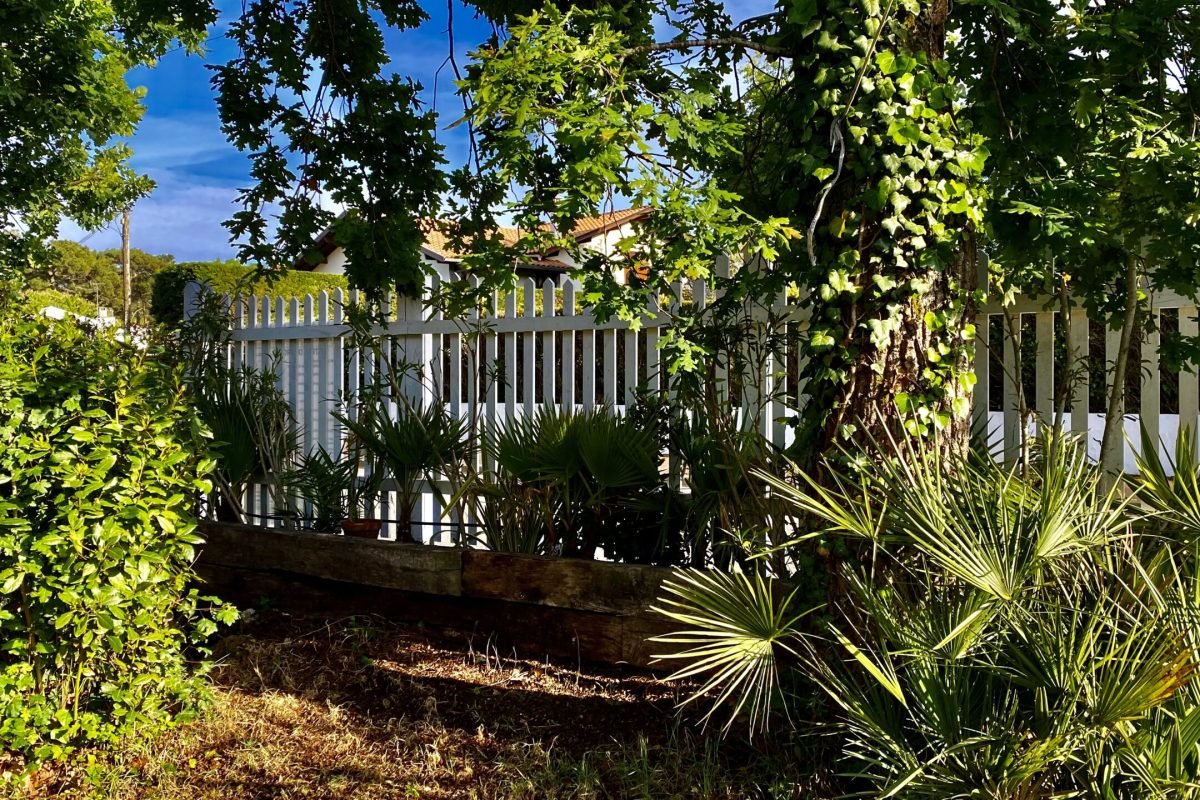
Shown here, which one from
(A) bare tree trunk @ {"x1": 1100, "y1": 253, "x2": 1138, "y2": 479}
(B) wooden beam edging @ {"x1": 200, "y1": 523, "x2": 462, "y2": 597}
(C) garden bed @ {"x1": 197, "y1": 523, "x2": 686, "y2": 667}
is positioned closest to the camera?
(A) bare tree trunk @ {"x1": 1100, "y1": 253, "x2": 1138, "y2": 479}

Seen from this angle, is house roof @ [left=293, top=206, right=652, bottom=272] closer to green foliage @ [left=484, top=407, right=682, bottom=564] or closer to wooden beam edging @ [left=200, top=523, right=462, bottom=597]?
green foliage @ [left=484, top=407, right=682, bottom=564]

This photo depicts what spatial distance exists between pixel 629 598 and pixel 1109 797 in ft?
6.98

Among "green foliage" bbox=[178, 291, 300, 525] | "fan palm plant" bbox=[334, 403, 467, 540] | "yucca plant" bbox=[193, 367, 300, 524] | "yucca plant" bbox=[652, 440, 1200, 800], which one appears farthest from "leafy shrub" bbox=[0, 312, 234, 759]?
"yucca plant" bbox=[193, 367, 300, 524]

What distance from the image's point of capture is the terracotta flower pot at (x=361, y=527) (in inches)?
218

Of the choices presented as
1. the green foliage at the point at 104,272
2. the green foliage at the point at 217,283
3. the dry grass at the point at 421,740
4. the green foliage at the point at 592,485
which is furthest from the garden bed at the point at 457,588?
the green foliage at the point at 104,272

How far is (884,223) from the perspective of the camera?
9.73 feet

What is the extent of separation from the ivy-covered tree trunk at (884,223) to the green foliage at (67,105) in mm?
4873

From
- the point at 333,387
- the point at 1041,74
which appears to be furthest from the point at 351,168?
the point at 1041,74

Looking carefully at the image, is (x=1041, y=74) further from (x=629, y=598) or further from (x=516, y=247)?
(x=629, y=598)

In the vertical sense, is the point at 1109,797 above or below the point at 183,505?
below

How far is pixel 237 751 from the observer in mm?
3439

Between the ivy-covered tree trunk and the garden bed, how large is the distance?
136cm

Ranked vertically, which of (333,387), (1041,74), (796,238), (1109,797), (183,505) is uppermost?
(1041,74)

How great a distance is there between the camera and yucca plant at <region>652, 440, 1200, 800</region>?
2.22 metres
